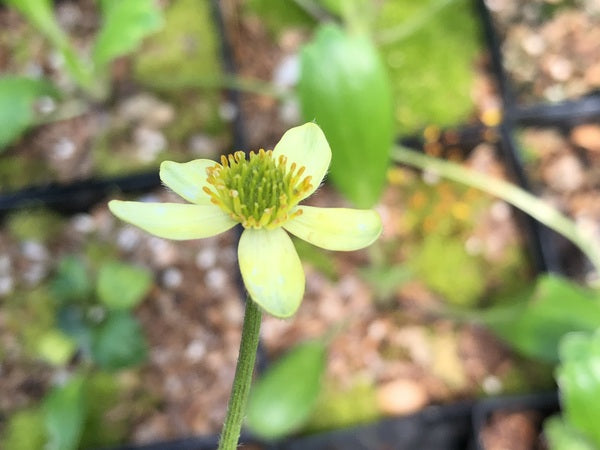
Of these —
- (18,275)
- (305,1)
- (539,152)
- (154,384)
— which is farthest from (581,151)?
(18,275)

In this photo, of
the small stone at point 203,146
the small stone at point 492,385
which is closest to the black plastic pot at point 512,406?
the small stone at point 492,385

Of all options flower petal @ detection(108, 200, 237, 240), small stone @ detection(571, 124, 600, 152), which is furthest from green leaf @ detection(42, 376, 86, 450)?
small stone @ detection(571, 124, 600, 152)

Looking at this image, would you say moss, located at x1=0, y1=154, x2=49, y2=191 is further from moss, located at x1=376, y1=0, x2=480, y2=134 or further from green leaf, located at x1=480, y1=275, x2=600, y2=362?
green leaf, located at x1=480, y1=275, x2=600, y2=362

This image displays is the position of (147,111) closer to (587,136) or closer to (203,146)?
(203,146)

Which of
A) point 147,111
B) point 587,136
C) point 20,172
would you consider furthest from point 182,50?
point 587,136


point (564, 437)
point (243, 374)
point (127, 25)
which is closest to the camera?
point (243, 374)

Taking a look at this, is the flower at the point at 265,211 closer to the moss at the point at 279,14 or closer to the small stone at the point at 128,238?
the small stone at the point at 128,238
